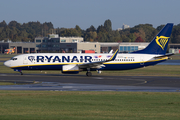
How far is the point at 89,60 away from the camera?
4700 cm

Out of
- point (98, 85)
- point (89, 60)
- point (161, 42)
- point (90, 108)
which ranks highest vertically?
point (161, 42)

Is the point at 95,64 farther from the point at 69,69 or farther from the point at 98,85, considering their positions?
the point at 98,85

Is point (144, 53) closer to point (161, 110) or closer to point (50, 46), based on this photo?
point (161, 110)

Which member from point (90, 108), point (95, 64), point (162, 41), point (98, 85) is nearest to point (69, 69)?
point (95, 64)

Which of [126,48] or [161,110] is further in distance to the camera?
[126,48]

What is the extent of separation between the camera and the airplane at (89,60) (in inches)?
1791

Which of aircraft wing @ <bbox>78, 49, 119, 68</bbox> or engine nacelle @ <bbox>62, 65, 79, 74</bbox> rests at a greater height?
aircraft wing @ <bbox>78, 49, 119, 68</bbox>

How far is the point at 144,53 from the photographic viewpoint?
49812 millimetres

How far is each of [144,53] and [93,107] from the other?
3287cm

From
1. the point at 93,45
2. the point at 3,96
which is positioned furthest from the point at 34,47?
the point at 3,96

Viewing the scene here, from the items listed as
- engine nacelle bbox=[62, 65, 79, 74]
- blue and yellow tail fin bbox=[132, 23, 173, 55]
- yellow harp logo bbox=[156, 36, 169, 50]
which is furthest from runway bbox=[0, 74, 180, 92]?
yellow harp logo bbox=[156, 36, 169, 50]

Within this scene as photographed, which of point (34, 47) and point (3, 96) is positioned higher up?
point (34, 47)

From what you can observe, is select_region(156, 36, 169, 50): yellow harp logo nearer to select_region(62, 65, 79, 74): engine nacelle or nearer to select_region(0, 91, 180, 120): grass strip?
select_region(62, 65, 79, 74): engine nacelle

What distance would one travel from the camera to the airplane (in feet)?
149
